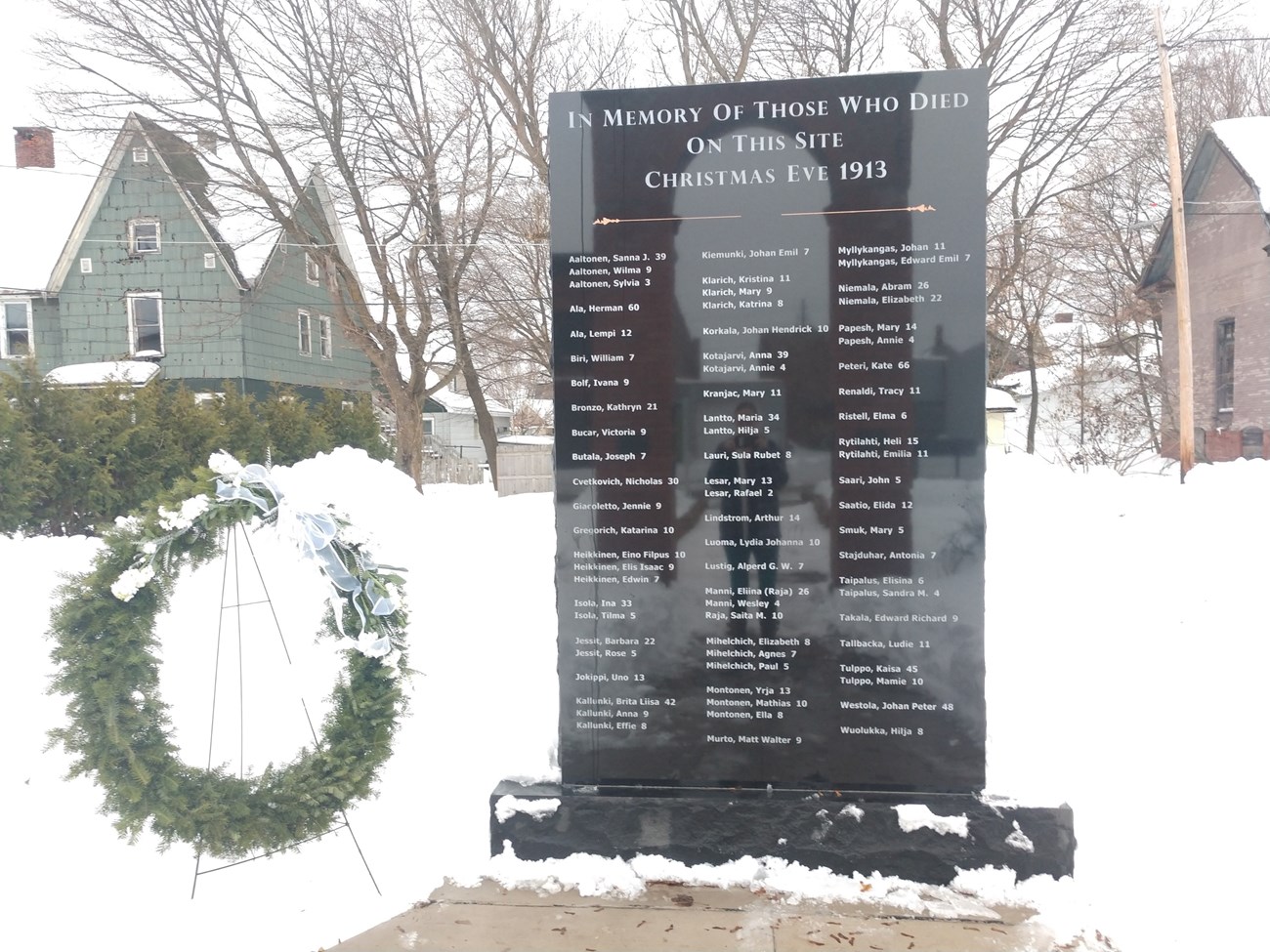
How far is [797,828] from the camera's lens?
395 centimetres

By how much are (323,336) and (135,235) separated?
5533 millimetres

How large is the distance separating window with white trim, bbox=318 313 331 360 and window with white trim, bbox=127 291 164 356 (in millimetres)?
4410

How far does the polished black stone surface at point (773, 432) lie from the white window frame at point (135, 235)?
23346mm

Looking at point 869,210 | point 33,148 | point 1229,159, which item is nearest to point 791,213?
point 869,210

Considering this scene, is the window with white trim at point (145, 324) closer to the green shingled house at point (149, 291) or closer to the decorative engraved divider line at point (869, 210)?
the green shingled house at point (149, 291)

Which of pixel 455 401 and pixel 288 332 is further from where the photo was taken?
pixel 455 401

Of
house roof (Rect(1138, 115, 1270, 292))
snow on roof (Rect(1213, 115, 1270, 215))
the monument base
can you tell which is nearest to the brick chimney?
the monument base

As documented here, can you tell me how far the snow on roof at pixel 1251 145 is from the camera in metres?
19.3

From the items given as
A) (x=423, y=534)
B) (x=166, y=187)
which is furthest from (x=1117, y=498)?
(x=166, y=187)

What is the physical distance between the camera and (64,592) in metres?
3.91

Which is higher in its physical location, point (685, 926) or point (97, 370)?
point (97, 370)

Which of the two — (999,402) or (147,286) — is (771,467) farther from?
(147,286)

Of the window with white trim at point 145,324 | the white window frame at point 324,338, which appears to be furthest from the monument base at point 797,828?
the white window frame at point 324,338

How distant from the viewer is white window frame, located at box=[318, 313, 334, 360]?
89.6 feet
